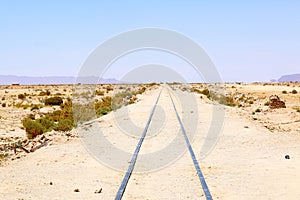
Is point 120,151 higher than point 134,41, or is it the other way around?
point 134,41

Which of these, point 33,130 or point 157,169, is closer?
point 157,169

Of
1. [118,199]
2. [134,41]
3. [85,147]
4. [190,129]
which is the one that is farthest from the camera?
[134,41]

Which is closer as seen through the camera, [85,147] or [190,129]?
[85,147]

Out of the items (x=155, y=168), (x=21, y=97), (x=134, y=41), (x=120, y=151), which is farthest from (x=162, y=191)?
(x=21, y=97)

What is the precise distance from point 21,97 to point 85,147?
4816 cm

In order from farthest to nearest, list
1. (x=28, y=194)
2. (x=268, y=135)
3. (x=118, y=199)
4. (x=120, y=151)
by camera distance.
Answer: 1. (x=268, y=135)
2. (x=120, y=151)
3. (x=28, y=194)
4. (x=118, y=199)

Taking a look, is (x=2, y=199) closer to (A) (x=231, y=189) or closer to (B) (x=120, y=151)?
(A) (x=231, y=189)

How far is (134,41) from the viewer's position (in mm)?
37938

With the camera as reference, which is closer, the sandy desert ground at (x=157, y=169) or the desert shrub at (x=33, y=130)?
the sandy desert ground at (x=157, y=169)

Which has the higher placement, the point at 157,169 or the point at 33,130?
the point at 157,169

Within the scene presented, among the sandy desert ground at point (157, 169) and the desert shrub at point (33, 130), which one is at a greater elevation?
the sandy desert ground at point (157, 169)

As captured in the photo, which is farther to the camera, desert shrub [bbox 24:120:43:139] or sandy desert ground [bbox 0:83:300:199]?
desert shrub [bbox 24:120:43:139]

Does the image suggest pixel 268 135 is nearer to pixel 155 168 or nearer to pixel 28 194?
pixel 155 168

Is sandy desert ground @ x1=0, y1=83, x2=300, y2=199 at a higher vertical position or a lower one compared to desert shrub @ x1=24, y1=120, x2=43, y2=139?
higher
